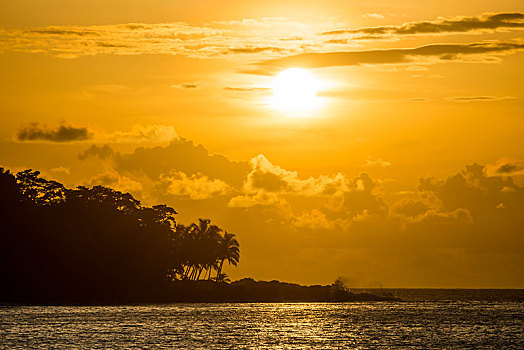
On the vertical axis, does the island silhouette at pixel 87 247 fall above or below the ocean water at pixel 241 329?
above

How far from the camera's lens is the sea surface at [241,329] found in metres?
98.5

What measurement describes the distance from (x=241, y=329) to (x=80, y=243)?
5914cm

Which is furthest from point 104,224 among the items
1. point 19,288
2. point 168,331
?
point 168,331

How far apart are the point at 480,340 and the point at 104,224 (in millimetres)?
92357

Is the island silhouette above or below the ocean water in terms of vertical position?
above

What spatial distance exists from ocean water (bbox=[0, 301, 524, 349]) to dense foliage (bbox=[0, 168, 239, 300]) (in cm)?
910

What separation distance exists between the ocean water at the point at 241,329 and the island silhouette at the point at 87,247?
9101 millimetres

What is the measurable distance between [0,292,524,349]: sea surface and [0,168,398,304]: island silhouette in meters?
9.15

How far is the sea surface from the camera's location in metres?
98.5

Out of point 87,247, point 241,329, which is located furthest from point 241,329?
point 87,247

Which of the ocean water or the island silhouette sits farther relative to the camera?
the island silhouette

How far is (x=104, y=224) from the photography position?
177 metres

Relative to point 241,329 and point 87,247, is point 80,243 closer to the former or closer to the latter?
point 87,247

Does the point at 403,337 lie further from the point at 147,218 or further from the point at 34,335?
the point at 147,218
